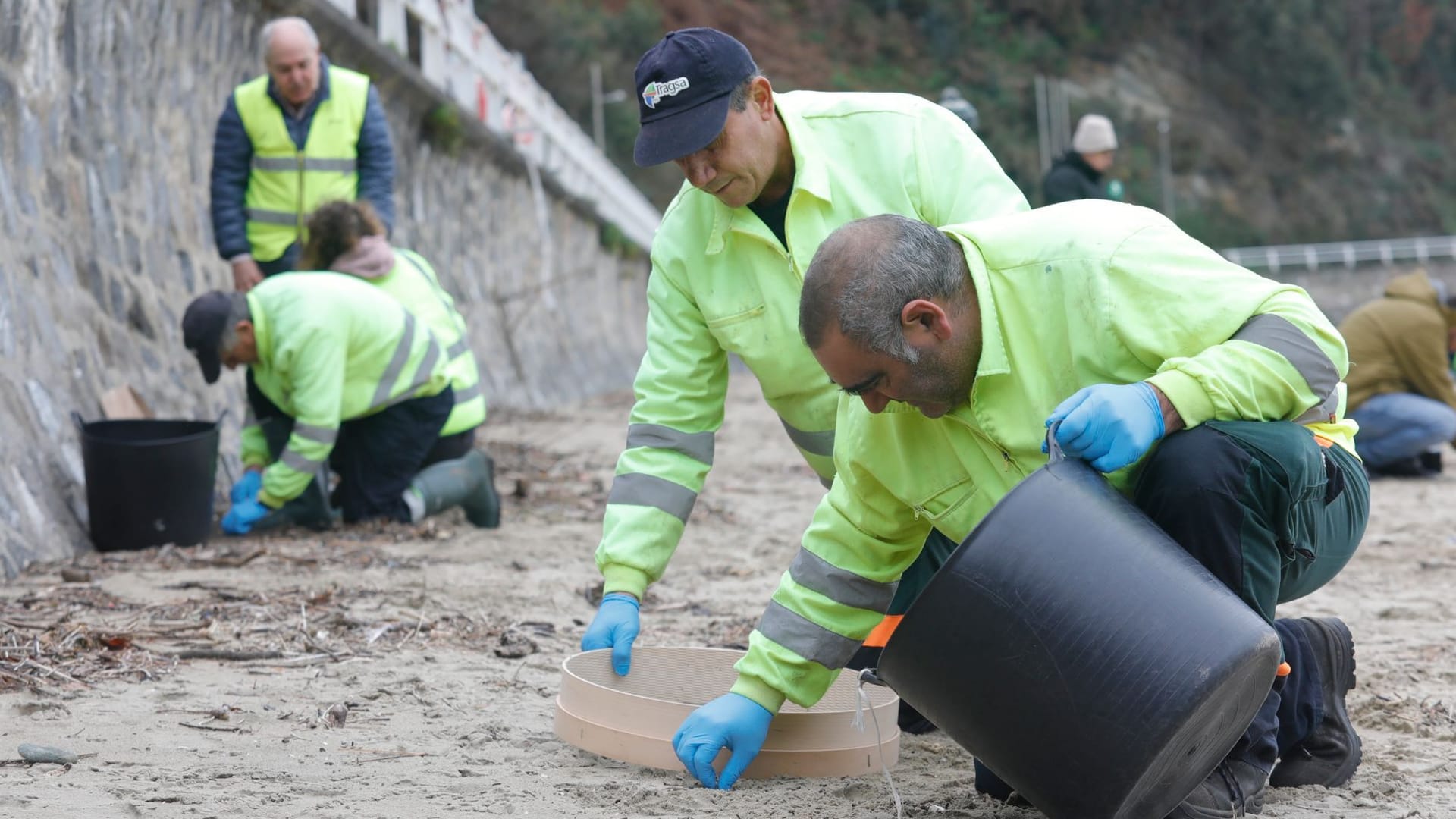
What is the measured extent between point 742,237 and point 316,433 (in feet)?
8.19

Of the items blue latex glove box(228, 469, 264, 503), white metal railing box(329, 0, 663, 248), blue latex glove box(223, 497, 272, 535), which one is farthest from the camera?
white metal railing box(329, 0, 663, 248)

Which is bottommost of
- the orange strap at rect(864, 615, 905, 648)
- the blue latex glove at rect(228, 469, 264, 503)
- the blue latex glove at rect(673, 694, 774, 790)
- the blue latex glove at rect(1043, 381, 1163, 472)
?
the blue latex glove at rect(228, 469, 264, 503)

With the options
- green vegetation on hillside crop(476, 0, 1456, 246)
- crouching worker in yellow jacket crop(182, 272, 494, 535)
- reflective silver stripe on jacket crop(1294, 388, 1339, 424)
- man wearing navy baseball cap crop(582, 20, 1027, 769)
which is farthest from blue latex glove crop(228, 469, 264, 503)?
green vegetation on hillside crop(476, 0, 1456, 246)

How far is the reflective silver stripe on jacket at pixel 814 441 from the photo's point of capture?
3.22 meters

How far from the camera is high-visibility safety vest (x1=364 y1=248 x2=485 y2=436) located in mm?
5738

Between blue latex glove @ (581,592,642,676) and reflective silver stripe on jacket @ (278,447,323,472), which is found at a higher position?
blue latex glove @ (581,592,642,676)

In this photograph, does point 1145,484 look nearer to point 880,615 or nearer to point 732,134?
point 880,615

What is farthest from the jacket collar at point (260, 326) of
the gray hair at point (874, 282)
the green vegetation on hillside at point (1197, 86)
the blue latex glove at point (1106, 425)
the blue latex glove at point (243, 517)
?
the green vegetation on hillside at point (1197, 86)

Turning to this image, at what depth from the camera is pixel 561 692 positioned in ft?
9.43

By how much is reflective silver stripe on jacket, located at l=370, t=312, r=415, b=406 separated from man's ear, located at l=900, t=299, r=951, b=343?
341 cm

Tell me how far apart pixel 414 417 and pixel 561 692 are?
112 inches

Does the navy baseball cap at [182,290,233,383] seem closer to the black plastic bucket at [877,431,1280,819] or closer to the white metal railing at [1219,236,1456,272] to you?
the black plastic bucket at [877,431,1280,819]

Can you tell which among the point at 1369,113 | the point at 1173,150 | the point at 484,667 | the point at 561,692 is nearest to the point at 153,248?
the point at 484,667

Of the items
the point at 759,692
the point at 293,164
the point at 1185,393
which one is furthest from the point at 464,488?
the point at 1185,393
